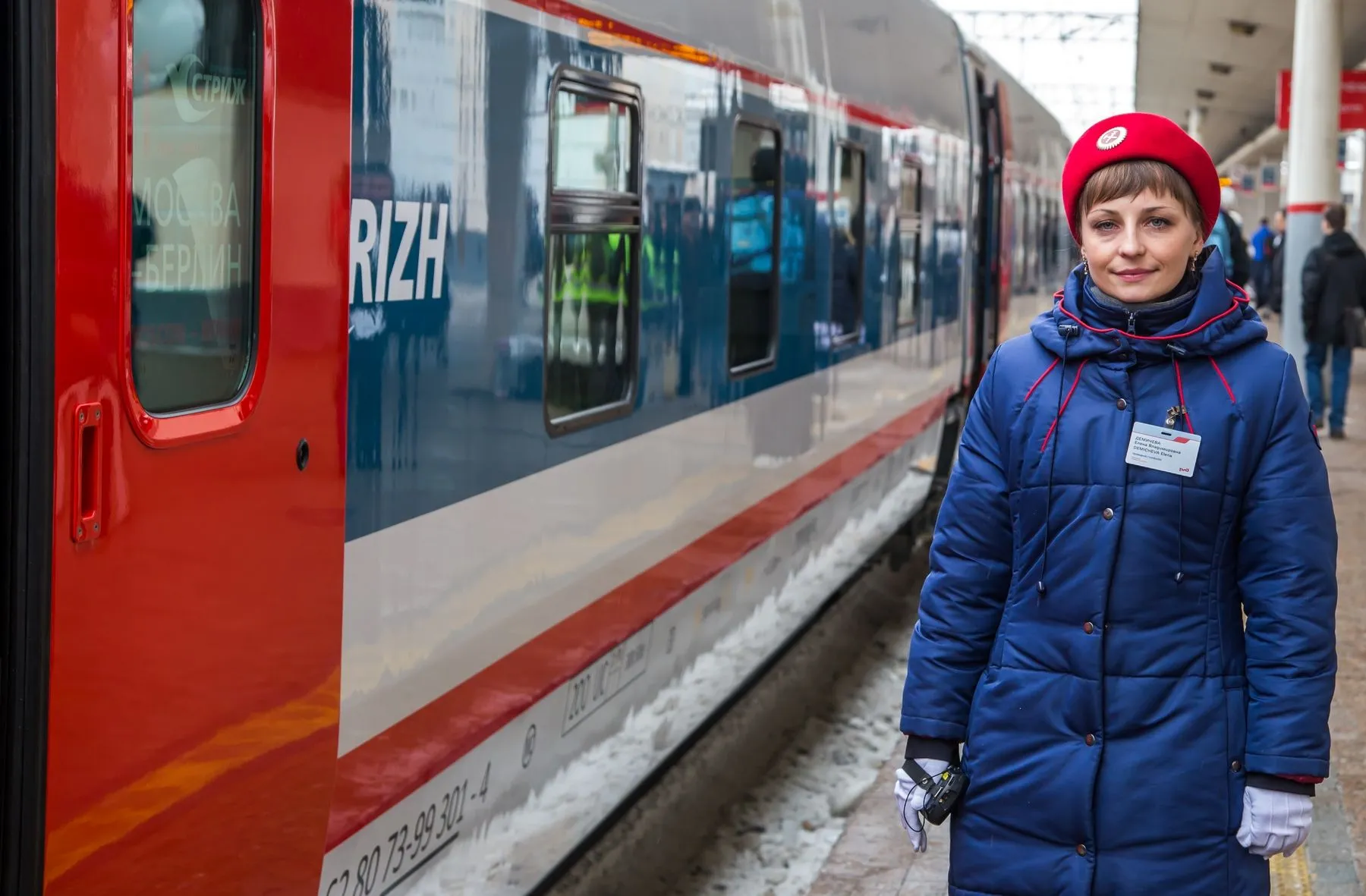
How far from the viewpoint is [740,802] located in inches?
242

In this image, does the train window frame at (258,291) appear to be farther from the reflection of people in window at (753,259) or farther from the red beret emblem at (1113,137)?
the reflection of people in window at (753,259)

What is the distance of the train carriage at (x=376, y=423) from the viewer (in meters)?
2.35

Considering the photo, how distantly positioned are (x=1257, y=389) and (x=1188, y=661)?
0.43 meters

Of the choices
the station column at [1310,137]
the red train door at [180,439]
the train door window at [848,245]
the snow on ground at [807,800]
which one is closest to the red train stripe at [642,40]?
the train door window at [848,245]

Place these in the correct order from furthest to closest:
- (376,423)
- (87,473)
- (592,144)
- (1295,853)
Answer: (1295,853)
(592,144)
(376,423)
(87,473)

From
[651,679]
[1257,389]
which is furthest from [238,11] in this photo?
[651,679]

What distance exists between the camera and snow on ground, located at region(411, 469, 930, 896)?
409cm

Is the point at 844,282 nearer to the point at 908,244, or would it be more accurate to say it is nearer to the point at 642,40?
the point at 908,244

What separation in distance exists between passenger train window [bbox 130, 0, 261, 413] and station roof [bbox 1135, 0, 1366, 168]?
18.4 meters

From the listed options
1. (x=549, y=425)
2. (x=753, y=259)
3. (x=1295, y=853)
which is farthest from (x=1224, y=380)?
(x=753, y=259)

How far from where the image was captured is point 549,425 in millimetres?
4082

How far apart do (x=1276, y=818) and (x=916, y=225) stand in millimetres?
7081

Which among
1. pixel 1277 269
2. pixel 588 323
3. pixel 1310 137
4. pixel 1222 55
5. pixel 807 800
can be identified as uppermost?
pixel 1222 55

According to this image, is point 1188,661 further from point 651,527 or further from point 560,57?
point 651,527
